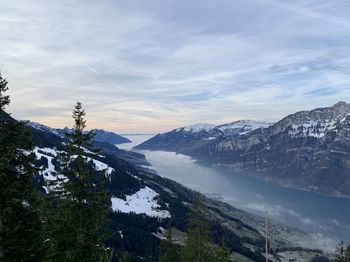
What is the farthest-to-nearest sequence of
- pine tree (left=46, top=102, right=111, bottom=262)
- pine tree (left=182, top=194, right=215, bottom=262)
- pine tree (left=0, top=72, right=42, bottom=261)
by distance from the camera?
pine tree (left=182, top=194, right=215, bottom=262) → pine tree (left=46, top=102, right=111, bottom=262) → pine tree (left=0, top=72, right=42, bottom=261)

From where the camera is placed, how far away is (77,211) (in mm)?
26625

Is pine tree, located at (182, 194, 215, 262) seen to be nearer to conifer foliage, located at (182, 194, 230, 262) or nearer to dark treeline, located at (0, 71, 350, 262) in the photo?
conifer foliage, located at (182, 194, 230, 262)

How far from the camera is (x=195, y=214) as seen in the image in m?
56.2

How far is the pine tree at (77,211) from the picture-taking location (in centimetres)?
2617

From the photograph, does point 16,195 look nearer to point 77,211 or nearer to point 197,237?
point 77,211

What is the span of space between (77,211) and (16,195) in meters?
5.30

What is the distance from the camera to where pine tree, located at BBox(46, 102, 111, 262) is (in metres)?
26.2

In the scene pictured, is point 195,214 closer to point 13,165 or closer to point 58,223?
point 58,223

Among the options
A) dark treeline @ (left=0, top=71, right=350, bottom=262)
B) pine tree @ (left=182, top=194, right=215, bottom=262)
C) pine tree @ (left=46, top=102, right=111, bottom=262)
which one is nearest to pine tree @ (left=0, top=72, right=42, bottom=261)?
dark treeline @ (left=0, top=71, right=350, bottom=262)

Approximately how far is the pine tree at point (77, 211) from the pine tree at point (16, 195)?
9.77 feet

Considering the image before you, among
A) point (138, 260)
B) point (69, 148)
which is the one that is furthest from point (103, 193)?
point (138, 260)

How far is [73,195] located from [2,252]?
6.04m

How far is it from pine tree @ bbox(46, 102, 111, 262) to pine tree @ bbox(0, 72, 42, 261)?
9.77ft

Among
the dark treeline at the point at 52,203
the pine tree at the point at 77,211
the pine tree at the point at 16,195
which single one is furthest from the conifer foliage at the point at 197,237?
the pine tree at the point at 16,195
